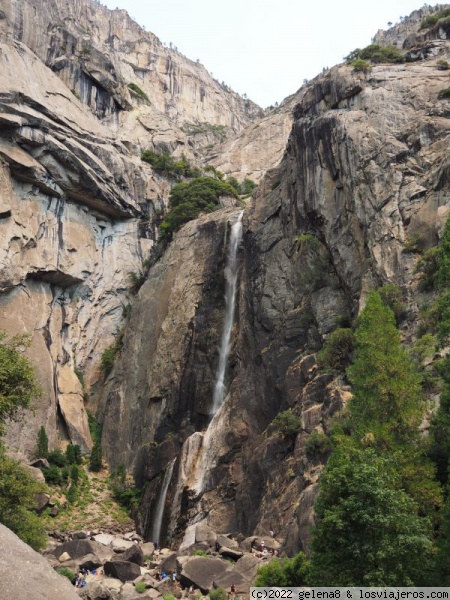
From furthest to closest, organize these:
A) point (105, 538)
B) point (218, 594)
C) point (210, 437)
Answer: point (210, 437) < point (105, 538) < point (218, 594)

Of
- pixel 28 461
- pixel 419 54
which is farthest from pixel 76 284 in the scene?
pixel 419 54

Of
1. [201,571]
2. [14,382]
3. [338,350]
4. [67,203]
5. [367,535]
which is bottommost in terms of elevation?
[201,571]

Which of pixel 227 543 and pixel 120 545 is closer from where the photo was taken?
pixel 227 543

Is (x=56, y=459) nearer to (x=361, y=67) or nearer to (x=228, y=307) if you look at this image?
(x=228, y=307)

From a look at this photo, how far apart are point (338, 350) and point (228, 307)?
15.9 meters

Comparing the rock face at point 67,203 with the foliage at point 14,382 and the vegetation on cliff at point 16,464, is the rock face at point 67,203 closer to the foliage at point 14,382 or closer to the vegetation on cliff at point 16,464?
the vegetation on cliff at point 16,464

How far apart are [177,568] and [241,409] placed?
1266 cm

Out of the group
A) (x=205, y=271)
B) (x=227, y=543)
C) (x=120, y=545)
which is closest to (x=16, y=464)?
(x=120, y=545)

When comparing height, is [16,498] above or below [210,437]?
below

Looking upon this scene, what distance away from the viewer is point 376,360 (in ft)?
73.6

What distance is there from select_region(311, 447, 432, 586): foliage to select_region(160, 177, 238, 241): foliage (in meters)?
40.9

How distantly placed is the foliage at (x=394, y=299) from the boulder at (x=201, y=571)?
1456cm

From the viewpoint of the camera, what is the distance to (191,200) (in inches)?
2293

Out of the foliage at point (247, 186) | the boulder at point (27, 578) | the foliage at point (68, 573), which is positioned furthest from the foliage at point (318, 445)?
the foliage at point (247, 186)
